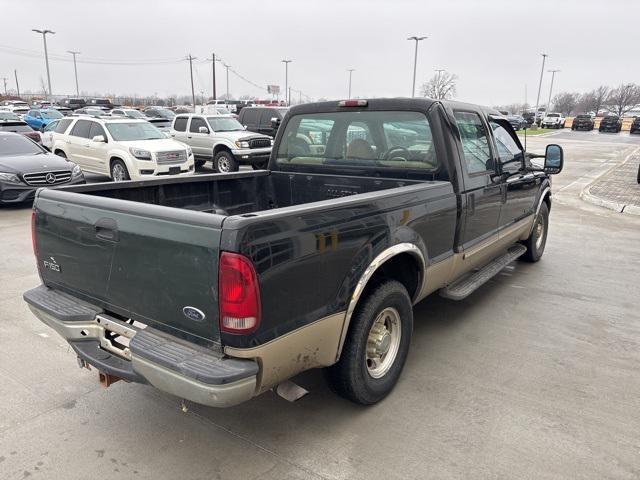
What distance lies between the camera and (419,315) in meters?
4.69

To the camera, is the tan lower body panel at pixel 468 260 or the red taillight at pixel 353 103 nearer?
the tan lower body panel at pixel 468 260

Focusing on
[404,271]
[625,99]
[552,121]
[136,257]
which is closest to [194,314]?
[136,257]

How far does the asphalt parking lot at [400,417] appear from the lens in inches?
104

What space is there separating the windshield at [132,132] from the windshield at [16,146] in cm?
208

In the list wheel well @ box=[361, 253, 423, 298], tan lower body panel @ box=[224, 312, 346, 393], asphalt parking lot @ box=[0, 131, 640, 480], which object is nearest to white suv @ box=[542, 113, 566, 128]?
asphalt parking lot @ box=[0, 131, 640, 480]

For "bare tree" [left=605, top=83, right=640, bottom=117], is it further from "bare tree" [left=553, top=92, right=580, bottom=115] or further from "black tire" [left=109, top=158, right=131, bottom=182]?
"black tire" [left=109, top=158, right=131, bottom=182]

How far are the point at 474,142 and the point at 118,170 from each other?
1019 cm

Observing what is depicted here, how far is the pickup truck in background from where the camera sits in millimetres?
14344

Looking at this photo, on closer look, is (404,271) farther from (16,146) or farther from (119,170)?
(119,170)

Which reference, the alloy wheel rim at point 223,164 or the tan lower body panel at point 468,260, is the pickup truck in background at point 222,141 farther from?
the tan lower body panel at point 468,260

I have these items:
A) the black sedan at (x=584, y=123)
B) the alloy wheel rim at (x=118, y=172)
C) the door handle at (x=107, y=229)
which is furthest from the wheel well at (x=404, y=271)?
the black sedan at (x=584, y=123)

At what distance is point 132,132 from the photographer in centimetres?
1267

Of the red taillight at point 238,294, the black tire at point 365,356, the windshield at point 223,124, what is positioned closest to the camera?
the red taillight at point 238,294

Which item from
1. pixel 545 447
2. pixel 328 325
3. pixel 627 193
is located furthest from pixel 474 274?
pixel 627 193
